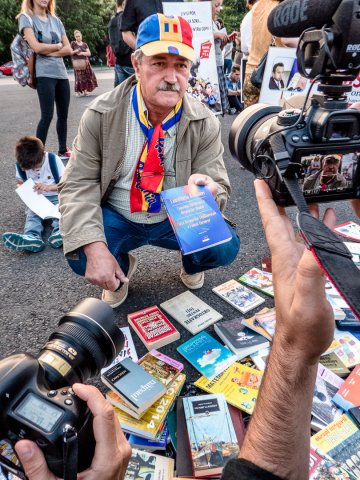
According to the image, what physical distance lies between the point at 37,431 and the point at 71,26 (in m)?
23.3

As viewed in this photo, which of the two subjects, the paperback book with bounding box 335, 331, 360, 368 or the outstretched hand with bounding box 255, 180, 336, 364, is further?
the paperback book with bounding box 335, 331, 360, 368

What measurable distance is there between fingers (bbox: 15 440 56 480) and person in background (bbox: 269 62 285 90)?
2.87m

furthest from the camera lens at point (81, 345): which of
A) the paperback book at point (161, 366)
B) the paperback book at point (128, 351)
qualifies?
the paperback book at point (128, 351)

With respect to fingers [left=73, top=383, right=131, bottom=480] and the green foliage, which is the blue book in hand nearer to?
fingers [left=73, top=383, right=131, bottom=480]

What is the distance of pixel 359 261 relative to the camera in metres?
2.21

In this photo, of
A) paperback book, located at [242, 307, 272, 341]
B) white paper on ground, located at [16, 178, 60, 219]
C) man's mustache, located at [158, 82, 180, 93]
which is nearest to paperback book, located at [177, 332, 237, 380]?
paperback book, located at [242, 307, 272, 341]

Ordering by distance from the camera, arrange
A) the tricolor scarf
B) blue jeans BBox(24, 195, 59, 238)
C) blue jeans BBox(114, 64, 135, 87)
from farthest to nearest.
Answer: blue jeans BBox(114, 64, 135, 87) < blue jeans BBox(24, 195, 59, 238) < the tricolor scarf

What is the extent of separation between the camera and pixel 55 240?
2539mm

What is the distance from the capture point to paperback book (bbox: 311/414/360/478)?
121 centimetres

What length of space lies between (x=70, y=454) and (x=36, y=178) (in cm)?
239

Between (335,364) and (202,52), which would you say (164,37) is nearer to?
(335,364)

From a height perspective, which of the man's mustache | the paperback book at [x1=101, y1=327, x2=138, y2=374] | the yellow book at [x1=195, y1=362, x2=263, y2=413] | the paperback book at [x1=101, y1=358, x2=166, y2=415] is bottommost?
the paperback book at [x1=101, y1=327, x2=138, y2=374]

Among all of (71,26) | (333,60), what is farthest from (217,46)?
(71,26)

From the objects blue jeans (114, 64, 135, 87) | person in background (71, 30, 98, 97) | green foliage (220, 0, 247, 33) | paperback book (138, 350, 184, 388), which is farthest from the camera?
green foliage (220, 0, 247, 33)
